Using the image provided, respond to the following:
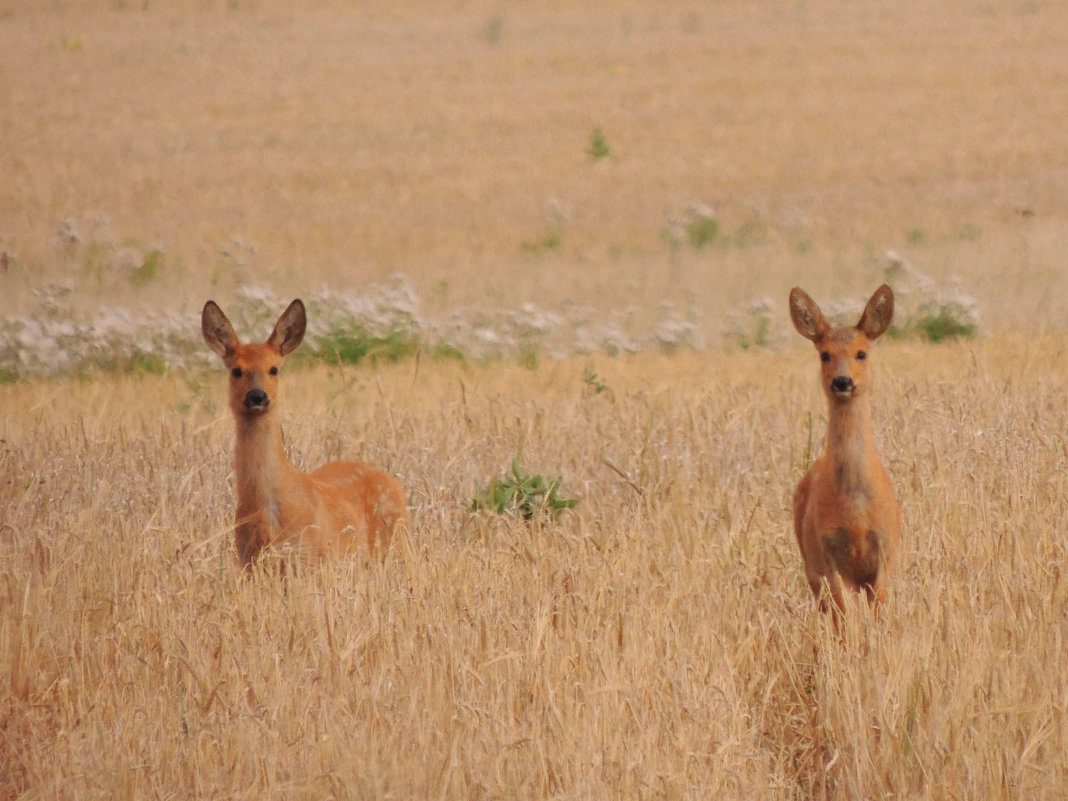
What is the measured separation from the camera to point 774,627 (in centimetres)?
558

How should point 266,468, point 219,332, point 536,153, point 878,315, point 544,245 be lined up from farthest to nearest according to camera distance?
point 536,153 → point 544,245 → point 219,332 → point 266,468 → point 878,315

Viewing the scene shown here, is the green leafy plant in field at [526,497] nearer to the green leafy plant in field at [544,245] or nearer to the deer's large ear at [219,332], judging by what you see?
the deer's large ear at [219,332]

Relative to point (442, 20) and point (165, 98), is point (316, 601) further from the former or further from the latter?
point (442, 20)

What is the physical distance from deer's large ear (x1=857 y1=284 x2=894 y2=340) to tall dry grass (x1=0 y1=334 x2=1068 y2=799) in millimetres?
1038

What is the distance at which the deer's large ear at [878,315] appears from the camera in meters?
5.58

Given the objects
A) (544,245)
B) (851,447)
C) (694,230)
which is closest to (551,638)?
(851,447)

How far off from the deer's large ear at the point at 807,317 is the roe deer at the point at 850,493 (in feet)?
0.07

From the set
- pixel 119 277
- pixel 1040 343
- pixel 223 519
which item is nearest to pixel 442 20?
pixel 119 277

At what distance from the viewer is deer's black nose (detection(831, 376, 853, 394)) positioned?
541 cm

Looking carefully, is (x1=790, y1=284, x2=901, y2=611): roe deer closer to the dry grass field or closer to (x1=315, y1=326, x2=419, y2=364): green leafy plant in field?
the dry grass field

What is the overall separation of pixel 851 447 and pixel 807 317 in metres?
0.57

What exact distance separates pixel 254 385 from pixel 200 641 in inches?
51.5

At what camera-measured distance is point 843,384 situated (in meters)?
5.41

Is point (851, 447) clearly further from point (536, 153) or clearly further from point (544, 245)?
point (536, 153)
